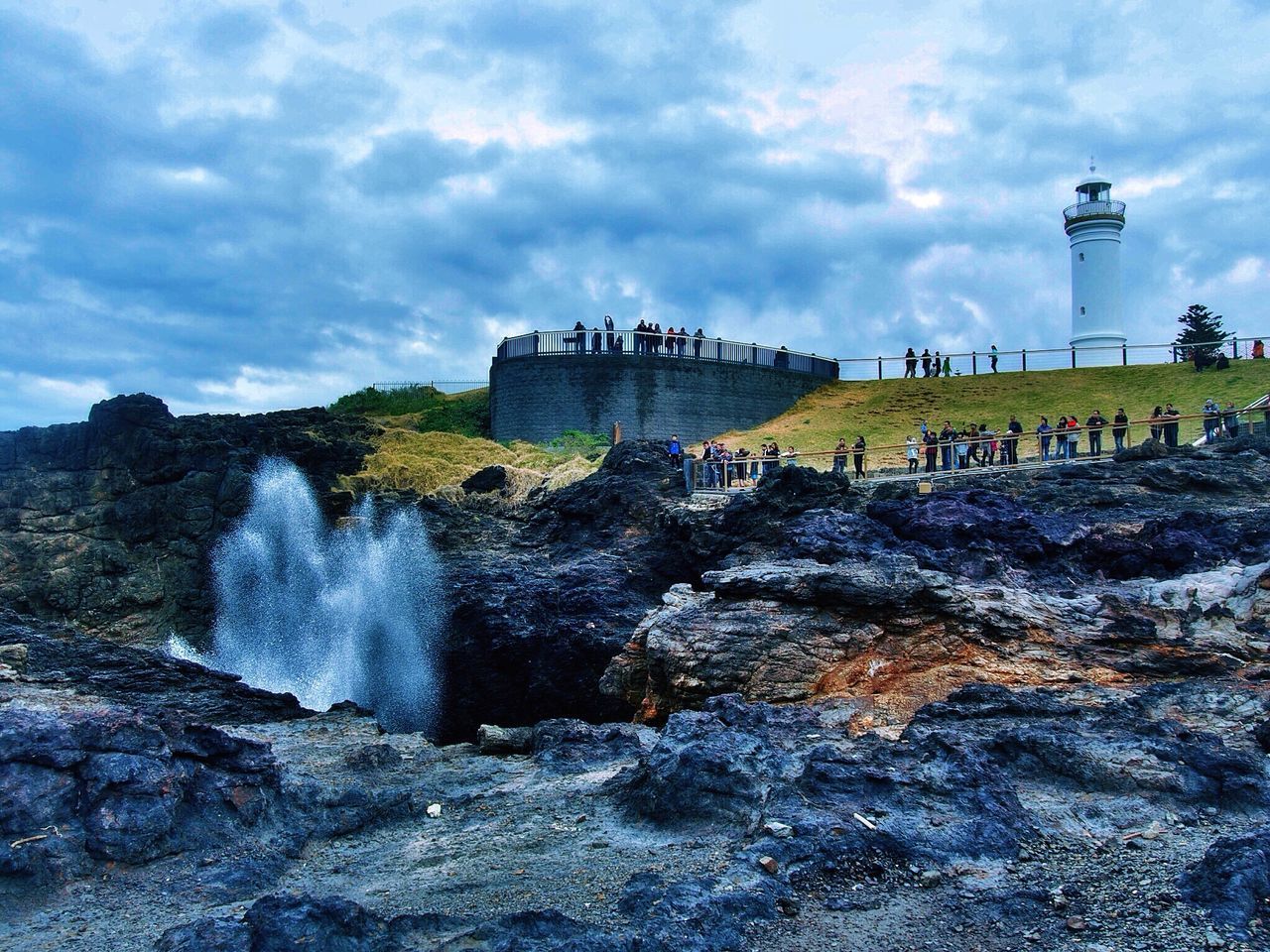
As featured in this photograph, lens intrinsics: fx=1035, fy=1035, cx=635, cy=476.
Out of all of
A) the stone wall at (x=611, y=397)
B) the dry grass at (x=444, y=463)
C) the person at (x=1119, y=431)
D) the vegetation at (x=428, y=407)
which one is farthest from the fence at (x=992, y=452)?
the vegetation at (x=428, y=407)

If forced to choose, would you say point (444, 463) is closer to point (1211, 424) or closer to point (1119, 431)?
point (1119, 431)

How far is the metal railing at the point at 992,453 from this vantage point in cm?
2452

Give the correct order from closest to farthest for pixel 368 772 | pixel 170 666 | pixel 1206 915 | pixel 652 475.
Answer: pixel 1206 915, pixel 368 772, pixel 170 666, pixel 652 475

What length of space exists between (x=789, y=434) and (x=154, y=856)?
3204 centimetres

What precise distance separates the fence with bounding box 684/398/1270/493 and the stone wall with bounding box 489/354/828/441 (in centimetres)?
1351

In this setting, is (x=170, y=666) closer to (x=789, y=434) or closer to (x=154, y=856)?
(x=154, y=856)

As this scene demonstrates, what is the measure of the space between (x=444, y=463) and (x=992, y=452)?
1666 centimetres

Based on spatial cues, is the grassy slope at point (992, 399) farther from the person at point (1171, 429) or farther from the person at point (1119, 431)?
the person at point (1171, 429)

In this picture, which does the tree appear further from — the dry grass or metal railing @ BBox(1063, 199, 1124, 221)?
the dry grass

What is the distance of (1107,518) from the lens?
19312mm

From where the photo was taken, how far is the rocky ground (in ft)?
26.6

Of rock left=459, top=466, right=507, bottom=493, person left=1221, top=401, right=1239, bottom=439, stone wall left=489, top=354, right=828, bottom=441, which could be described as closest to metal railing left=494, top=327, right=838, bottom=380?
stone wall left=489, top=354, right=828, bottom=441

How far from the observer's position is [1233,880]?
7.79 metres

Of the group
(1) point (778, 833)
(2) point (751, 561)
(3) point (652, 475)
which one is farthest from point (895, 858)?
(3) point (652, 475)
